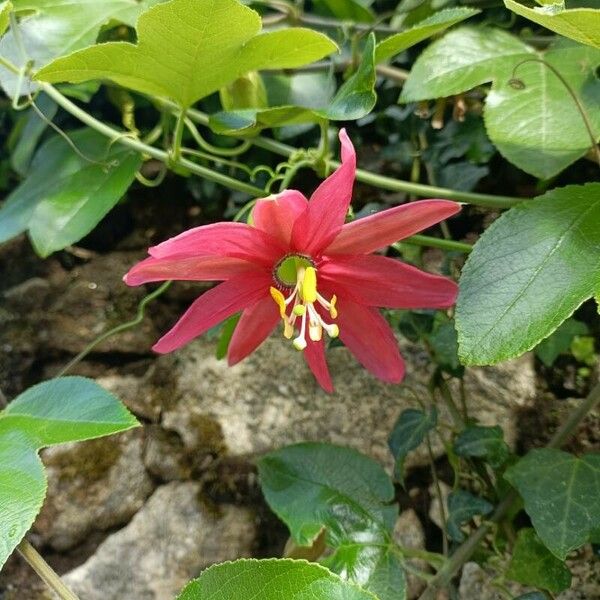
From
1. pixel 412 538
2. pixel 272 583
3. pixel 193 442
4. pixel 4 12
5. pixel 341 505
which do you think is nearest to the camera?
pixel 272 583

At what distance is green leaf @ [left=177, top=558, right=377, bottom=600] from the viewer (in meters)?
0.56

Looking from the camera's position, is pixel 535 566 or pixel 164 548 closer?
pixel 535 566

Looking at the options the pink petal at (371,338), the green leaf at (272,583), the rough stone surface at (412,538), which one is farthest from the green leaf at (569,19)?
the rough stone surface at (412,538)

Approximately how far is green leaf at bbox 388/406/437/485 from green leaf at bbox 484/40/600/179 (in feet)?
1.15

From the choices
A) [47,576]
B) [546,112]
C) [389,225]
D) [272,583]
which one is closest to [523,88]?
[546,112]

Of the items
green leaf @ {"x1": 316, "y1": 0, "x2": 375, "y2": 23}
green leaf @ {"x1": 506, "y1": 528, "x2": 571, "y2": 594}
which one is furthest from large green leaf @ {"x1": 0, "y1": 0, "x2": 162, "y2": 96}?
green leaf @ {"x1": 506, "y1": 528, "x2": 571, "y2": 594}

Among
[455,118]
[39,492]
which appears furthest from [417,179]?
[39,492]

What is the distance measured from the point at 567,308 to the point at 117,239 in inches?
39.9

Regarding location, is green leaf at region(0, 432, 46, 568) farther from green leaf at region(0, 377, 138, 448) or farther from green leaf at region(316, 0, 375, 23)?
green leaf at region(316, 0, 375, 23)

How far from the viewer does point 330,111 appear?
754 mm

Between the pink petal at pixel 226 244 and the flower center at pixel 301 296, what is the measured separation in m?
0.02

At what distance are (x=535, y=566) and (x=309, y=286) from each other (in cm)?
42

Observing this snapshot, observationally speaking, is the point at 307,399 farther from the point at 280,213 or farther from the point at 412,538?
the point at 280,213

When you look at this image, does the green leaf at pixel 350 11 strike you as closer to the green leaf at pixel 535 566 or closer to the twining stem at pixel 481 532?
the twining stem at pixel 481 532
